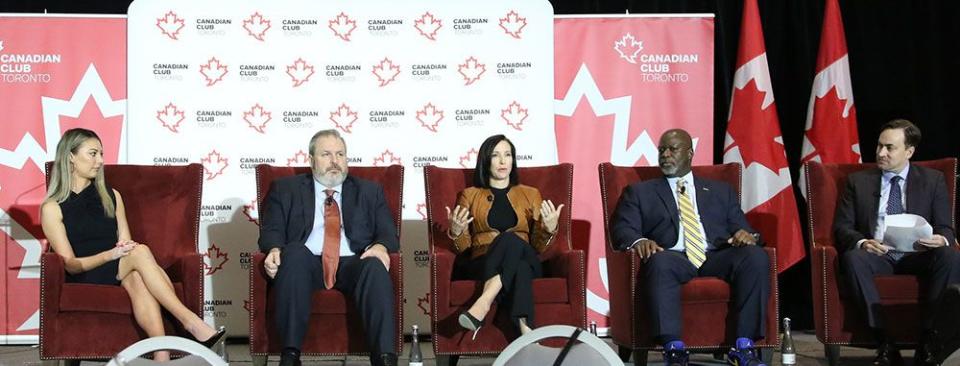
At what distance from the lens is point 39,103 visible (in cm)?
580

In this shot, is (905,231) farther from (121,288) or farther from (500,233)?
(121,288)

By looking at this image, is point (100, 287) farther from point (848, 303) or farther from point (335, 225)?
point (848, 303)

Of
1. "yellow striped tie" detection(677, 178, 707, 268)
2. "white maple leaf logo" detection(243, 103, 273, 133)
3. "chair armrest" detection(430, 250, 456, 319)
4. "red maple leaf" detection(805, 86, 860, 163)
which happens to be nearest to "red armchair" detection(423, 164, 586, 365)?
"chair armrest" detection(430, 250, 456, 319)

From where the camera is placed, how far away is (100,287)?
430 cm

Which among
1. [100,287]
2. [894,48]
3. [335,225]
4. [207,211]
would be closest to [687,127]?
[894,48]

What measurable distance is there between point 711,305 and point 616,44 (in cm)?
187

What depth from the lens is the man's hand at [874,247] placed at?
4.70 metres

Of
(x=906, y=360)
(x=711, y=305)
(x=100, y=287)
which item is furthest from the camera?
(x=906, y=360)

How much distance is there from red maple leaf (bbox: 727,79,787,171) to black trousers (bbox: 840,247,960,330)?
134cm

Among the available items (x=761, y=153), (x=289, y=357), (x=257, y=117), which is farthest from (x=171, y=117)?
(x=761, y=153)

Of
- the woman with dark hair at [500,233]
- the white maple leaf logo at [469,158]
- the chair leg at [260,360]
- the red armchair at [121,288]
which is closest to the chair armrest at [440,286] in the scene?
the woman with dark hair at [500,233]

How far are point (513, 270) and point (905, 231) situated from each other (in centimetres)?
173

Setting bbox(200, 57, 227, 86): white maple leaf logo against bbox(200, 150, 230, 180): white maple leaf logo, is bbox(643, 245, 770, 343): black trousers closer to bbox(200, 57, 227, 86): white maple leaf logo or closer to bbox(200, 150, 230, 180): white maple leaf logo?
bbox(200, 150, 230, 180): white maple leaf logo

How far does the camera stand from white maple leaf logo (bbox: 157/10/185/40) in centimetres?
576
